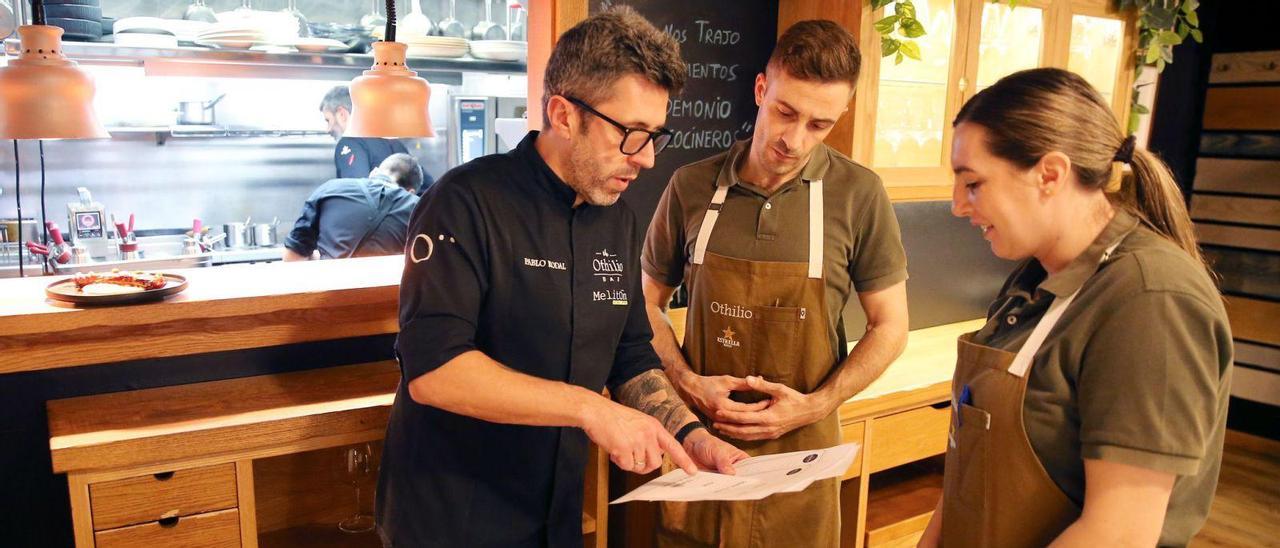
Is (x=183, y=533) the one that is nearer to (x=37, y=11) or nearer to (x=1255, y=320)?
(x=37, y=11)

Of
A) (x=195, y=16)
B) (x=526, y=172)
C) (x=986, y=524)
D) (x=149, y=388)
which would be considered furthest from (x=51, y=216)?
(x=986, y=524)

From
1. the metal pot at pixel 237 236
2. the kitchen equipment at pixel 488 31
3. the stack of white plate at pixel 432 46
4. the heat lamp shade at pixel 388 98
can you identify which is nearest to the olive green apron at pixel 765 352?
the heat lamp shade at pixel 388 98

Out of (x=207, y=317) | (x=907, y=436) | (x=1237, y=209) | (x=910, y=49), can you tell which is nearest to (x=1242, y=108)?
(x=1237, y=209)

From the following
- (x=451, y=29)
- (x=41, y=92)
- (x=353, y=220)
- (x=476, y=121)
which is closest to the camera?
(x=41, y=92)

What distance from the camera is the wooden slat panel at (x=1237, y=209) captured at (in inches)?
179

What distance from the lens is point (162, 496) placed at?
6.20 ft

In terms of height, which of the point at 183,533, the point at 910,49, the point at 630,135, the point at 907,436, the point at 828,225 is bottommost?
the point at 907,436

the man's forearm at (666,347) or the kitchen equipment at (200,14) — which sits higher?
the kitchen equipment at (200,14)

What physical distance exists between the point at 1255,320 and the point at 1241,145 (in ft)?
3.03

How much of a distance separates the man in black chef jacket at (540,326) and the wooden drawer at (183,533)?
1.59 feet

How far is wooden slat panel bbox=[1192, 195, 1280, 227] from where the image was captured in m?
4.55

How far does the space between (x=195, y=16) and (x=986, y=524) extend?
16.2 ft

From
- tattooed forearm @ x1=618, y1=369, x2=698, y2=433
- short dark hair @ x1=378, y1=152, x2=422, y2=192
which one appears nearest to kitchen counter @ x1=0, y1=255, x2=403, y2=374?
tattooed forearm @ x1=618, y1=369, x2=698, y2=433

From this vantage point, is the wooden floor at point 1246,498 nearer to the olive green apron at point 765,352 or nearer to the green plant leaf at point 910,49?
the green plant leaf at point 910,49
